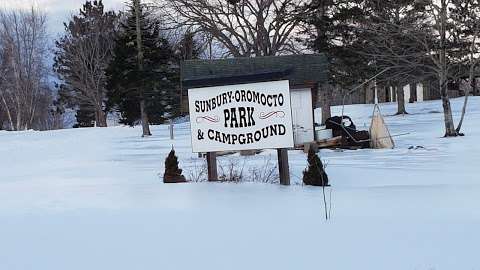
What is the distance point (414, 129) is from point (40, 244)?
1005 inches

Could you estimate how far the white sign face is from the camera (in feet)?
30.8

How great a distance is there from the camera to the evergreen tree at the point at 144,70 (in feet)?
119

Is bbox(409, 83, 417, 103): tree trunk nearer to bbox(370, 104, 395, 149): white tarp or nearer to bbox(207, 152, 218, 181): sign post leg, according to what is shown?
bbox(370, 104, 395, 149): white tarp

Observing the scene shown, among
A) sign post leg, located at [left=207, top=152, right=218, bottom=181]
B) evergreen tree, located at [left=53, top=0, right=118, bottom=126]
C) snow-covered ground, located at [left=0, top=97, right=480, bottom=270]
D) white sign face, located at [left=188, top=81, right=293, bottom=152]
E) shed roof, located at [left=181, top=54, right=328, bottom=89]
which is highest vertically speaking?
evergreen tree, located at [left=53, top=0, right=118, bottom=126]

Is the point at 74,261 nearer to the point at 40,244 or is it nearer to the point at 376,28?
the point at 40,244

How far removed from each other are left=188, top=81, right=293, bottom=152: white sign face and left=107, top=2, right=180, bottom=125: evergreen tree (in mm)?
26749

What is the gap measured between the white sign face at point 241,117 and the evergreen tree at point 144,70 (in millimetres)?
26749

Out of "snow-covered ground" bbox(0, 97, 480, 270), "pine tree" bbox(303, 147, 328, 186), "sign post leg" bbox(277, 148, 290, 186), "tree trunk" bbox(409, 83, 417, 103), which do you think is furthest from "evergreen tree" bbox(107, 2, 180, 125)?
"tree trunk" bbox(409, 83, 417, 103)

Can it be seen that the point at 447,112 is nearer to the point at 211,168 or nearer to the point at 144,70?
the point at 211,168

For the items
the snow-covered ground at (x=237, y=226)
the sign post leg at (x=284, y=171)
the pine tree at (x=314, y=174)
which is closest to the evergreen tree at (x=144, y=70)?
the snow-covered ground at (x=237, y=226)

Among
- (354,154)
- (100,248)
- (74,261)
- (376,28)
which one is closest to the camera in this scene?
(74,261)

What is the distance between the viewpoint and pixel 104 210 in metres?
6.83

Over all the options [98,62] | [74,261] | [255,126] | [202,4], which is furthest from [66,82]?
[74,261]

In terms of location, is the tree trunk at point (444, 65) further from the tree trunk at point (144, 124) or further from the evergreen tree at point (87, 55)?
the evergreen tree at point (87, 55)
